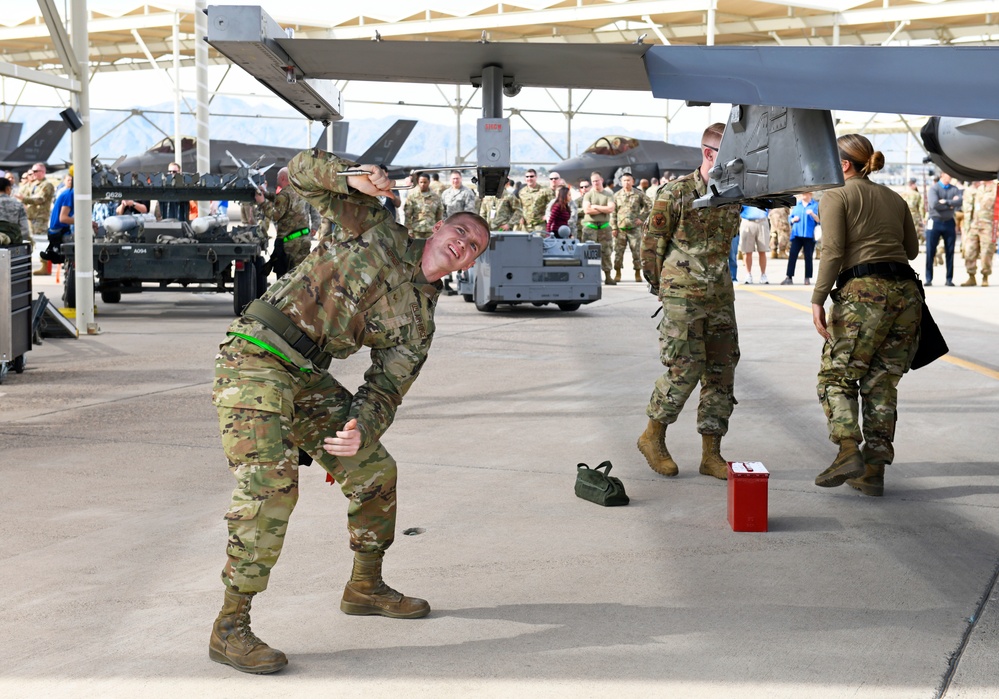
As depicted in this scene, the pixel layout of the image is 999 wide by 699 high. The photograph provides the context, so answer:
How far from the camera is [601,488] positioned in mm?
5988

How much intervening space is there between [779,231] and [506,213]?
10.7 m

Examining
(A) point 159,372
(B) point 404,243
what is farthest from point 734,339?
(A) point 159,372

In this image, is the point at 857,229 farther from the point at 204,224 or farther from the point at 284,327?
the point at 204,224

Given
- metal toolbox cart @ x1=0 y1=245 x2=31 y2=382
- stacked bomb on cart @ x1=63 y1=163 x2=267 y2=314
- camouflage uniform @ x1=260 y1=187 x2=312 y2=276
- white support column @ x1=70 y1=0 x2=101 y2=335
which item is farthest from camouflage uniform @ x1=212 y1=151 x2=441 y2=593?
camouflage uniform @ x1=260 y1=187 x2=312 y2=276

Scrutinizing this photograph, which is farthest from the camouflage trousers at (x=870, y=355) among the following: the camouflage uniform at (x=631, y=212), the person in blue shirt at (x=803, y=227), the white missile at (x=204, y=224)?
the person in blue shirt at (x=803, y=227)

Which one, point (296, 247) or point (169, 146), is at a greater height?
point (169, 146)

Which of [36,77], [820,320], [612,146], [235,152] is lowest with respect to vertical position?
[820,320]

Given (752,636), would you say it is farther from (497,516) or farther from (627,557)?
(497,516)

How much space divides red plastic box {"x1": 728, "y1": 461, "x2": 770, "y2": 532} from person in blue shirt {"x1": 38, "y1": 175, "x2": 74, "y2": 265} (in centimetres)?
1237

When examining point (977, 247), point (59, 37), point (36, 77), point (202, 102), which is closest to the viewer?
point (36, 77)

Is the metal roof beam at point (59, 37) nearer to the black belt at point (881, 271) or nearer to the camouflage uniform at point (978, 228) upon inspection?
the black belt at point (881, 271)

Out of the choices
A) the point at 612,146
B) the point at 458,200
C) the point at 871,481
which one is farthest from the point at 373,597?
the point at 612,146

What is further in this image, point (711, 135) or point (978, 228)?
point (978, 228)

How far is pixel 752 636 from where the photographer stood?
4102mm
